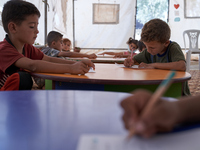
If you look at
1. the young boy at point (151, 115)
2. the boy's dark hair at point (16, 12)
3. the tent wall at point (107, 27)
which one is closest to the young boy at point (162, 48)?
the boy's dark hair at point (16, 12)

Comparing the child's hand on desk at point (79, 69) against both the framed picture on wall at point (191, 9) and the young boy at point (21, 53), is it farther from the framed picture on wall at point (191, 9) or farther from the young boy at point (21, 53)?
the framed picture on wall at point (191, 9)

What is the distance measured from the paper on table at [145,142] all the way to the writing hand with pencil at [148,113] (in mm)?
14

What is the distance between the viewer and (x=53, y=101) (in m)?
0.61

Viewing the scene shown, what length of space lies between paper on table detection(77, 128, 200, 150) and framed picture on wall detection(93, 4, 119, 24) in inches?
233

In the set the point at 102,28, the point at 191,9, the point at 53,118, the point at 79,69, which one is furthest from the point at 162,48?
the point at 191,9

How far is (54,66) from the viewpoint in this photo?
1186 millimetres

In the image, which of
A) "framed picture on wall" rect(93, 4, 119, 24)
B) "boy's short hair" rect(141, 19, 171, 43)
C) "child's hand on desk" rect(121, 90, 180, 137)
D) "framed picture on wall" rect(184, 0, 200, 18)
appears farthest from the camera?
"framed picture on wall" rect(184, 0, 200, 18)

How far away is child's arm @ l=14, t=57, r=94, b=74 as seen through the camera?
1138mm

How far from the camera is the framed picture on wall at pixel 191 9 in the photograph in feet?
20.6

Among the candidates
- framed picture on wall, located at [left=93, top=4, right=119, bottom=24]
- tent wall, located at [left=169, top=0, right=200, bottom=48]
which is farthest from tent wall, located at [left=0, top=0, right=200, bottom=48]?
framed picture on wall, located at [left=93, top=4, right=119, bottom=24]

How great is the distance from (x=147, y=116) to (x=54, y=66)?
0.94 meters

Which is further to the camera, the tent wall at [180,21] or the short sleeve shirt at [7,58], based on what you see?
the tent wall at [180,21]

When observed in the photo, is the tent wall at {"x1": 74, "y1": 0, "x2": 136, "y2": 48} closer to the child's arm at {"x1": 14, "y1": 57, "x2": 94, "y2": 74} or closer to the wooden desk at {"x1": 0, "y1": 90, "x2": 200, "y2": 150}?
the child's arm at {"x1": 14, "y1": 57, "x2": 94, "y2": 74}

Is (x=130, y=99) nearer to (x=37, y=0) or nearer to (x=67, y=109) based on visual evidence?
(x=67, y=109)
